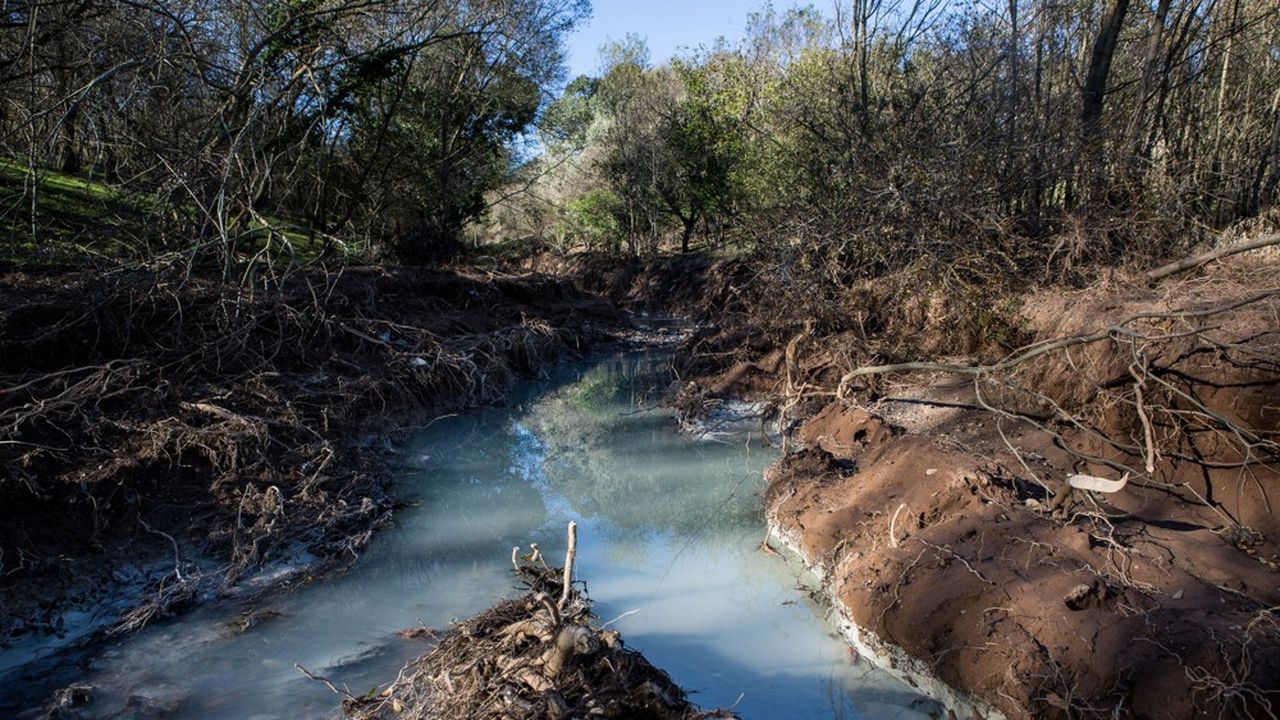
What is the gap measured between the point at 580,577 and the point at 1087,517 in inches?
139

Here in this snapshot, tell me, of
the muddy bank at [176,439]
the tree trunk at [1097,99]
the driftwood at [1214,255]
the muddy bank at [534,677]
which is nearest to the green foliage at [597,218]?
the muddy bank at [176,439]

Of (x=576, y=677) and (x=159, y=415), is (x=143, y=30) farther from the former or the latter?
(x=576, y=677)

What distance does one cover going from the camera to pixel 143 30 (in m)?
7.99

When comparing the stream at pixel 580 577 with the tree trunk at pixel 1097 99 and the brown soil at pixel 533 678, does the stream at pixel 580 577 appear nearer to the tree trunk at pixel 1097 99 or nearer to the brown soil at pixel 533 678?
the brown soil at pixel 533 678

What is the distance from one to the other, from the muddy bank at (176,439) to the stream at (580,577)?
1.42 feet

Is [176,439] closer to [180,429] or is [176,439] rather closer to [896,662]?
[180,429]

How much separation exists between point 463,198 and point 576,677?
17757mm

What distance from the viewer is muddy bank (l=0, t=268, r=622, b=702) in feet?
17.1

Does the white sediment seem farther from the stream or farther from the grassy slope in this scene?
the grassy slope

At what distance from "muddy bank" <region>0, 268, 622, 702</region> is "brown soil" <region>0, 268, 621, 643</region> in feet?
0.05

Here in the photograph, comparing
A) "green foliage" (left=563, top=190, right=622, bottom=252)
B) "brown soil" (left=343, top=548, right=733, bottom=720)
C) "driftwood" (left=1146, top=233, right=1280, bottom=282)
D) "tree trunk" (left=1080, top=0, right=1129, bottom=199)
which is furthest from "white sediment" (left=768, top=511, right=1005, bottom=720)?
"green foliage" (left=563, top=190, right=622, bottom=252)

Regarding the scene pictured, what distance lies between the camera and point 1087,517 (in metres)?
4.77

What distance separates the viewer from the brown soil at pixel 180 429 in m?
5.34

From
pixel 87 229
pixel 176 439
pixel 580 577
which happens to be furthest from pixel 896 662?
pixel 87 229
